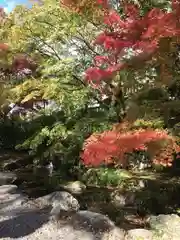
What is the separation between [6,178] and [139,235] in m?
6.41

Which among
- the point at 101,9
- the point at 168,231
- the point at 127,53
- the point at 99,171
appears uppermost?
the point at 101,9

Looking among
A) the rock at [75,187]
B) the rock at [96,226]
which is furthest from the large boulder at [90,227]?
the rock at [75,187]

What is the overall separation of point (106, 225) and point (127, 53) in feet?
11.9

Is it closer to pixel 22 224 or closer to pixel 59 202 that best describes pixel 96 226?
pixel 22 224

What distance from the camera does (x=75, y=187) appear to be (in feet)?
35.9

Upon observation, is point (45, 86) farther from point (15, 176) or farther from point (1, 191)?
point (15, 176)

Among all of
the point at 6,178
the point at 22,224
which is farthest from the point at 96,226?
the point at 6,178

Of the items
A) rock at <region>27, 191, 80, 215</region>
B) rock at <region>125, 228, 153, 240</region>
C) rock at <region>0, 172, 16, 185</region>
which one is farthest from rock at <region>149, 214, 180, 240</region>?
rock at <region>0, 172, 16, 185</region>

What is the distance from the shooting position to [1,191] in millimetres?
10234

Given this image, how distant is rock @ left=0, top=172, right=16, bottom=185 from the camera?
11820mm

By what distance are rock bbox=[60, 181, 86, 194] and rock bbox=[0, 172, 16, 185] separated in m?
1.90

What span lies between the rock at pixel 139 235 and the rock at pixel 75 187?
373 cm

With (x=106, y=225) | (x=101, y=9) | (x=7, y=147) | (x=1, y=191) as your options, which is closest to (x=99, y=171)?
(x=1, y=191)

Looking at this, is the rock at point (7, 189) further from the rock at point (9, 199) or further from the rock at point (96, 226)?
the rock at point (96, 226)
